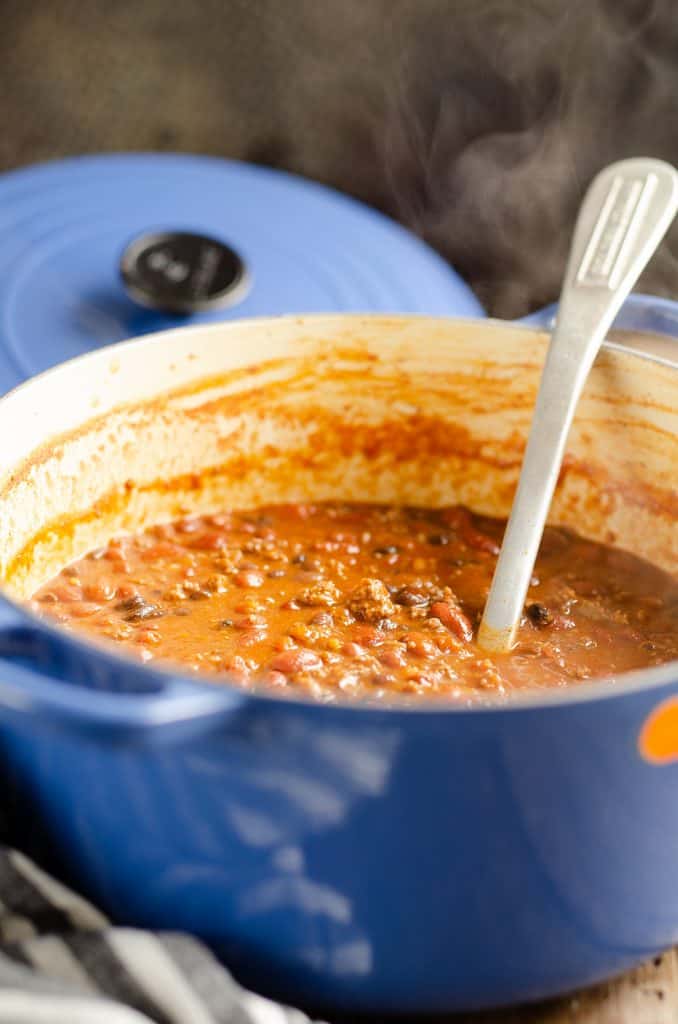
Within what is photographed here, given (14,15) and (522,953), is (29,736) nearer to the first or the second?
(522,953)

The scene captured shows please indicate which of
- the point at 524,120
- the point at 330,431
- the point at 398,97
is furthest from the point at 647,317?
the point at 398,97

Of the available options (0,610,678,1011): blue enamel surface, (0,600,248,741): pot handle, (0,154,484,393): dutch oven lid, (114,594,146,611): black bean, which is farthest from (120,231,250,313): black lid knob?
(0,600,248,741): pot handle

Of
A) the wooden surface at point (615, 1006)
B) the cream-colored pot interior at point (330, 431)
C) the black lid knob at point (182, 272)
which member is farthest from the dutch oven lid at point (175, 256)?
the wooden surface at point (615, 1006)

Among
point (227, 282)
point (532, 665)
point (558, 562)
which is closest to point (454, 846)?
point (532, 665)

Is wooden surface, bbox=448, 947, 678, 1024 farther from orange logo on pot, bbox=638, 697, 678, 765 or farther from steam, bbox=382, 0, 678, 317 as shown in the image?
steam, bbox=382, 0, 678, 317

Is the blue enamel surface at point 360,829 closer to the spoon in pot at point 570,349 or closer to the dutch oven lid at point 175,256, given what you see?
the spoon in pot at point 570,349

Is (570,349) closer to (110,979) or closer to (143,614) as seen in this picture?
(143,614)

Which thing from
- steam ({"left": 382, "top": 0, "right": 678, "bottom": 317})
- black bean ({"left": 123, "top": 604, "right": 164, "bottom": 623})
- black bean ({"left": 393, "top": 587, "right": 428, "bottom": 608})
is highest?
steam ({"left": 382, "top": 0, "right": 678, "bottom": 317})
